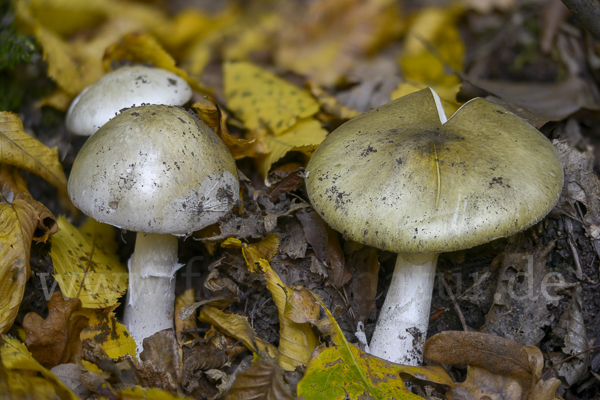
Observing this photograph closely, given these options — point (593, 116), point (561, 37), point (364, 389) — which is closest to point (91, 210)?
point (364, 389)

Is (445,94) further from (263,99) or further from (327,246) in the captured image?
(327,246)

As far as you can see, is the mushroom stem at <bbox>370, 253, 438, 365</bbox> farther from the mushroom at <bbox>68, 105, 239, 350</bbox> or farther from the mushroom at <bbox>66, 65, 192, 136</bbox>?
the mushroom at <bbox>66, 65, 192, 136</bbox>

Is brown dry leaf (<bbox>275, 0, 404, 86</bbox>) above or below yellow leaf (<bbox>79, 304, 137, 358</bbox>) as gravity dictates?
above

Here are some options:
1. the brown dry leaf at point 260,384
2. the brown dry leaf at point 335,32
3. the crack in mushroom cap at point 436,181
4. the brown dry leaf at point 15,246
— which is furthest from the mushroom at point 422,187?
the brown dry leaf at point 335,32

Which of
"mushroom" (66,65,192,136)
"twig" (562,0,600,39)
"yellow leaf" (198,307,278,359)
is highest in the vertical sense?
"twig" (562,0,600,39)

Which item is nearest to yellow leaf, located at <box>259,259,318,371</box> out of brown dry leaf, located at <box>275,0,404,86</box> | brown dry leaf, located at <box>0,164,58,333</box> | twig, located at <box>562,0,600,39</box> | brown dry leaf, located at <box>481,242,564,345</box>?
brown dry leaf, located at <box>481,242,564,345</box>

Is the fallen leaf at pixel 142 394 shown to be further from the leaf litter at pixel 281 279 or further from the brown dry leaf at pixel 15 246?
the brown dry leaf at pixel 15 246

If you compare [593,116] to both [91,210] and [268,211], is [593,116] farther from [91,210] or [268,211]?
[91,210]

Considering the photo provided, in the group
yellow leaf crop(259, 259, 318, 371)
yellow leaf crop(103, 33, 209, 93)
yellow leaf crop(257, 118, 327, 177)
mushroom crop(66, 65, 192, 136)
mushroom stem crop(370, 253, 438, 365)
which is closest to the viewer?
yellow leaf crop(259, 259, 318, 371)
